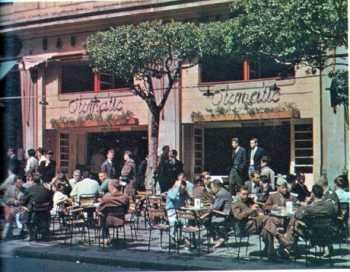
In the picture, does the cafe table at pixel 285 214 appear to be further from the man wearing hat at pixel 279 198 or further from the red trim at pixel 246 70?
the red trim at pixel 246 70

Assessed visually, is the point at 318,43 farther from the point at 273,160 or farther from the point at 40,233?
the point at 40,233

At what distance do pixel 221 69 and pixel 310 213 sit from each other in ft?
13.7

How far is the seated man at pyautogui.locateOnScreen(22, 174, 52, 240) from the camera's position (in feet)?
36.2

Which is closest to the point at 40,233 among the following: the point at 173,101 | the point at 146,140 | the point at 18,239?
the point at 18,239

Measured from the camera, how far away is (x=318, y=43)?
930 centimetres

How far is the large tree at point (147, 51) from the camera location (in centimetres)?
1164

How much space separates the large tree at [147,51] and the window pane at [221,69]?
33cm

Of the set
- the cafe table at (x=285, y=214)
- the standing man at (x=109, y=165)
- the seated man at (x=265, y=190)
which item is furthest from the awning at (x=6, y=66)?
the cafe table at (x=285, y=214)

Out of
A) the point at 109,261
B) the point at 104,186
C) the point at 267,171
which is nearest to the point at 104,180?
the point at 104,186

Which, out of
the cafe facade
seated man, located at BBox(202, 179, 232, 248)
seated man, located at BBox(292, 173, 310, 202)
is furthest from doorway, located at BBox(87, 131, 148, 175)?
seated man, located at BBox(292, 173, 310, 202)

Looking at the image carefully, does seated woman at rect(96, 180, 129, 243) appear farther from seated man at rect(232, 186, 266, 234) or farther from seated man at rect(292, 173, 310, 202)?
seated man at rect(292, 173, 310, 202)

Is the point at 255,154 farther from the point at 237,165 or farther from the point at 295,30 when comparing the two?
the point at 295,30

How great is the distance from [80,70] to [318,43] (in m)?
5.42

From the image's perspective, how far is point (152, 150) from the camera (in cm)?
1231
